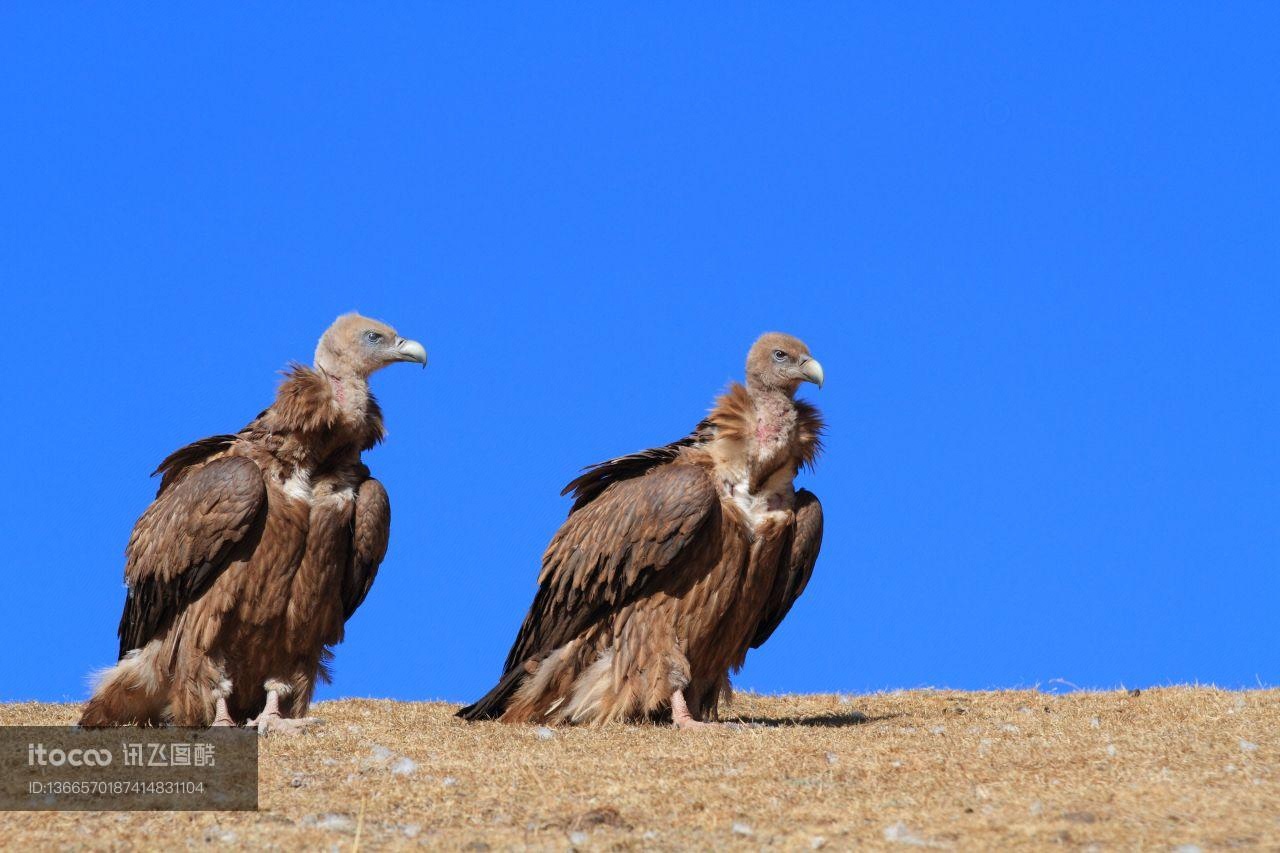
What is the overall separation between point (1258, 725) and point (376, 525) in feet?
23.0

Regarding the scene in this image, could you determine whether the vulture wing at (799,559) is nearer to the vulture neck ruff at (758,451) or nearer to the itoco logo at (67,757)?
the vulture neck ruff at (758,451)

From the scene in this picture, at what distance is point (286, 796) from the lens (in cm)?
939

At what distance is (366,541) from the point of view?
1259 cm

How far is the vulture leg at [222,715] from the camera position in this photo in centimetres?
1216

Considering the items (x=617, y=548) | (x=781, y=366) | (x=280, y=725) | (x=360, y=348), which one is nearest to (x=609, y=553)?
(x=617, y=548)

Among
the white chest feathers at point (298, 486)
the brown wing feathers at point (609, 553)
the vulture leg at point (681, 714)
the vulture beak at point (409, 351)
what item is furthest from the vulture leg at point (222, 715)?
the vulture leg at point (681, 714)

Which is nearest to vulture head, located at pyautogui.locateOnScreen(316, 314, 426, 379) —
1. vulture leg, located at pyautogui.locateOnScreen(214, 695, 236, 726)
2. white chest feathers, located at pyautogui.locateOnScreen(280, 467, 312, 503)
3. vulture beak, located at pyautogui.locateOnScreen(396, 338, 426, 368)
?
vulture beak, located at pyautogui.locateOnScreen(396, 338, 426, 368)

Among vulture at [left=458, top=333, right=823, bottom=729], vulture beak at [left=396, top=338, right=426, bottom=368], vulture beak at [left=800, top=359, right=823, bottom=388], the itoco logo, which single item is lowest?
the itoco logo

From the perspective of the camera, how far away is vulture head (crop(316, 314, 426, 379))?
12875mm

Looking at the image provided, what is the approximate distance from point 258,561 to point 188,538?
0.55 meters

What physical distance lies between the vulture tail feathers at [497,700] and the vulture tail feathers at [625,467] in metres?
1.50

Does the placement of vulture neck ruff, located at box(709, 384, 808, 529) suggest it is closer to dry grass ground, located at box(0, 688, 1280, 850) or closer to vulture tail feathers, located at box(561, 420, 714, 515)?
vulture tail feathers, located at box(561, 420, 714, 515)

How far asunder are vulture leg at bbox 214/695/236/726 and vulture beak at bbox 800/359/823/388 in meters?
5.46

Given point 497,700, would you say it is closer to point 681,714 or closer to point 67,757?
point 681,714
